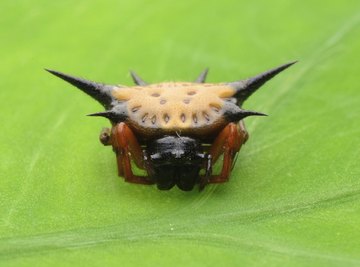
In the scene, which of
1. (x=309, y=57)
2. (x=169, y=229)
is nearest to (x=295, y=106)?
(x=309, y=57)

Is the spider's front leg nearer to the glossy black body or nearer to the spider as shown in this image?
the spider

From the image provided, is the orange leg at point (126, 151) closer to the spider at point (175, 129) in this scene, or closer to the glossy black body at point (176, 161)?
the spider at point (175, 129)

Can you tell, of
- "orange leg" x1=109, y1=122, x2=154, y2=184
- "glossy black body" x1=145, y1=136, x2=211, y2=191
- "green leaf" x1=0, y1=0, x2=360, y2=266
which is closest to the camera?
"green leaf" x1=0, y1=0, x2=360, y2=266

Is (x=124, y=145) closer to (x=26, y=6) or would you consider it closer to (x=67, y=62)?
(x=67, y=62)

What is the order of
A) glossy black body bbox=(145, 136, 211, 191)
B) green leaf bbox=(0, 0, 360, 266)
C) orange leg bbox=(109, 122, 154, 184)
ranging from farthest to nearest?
orange leg bbox=(109, 122, 154, 184), glossy black body bbox=(145, 136, 211, 191), green leaf bbox=(0, 0, 360, 266)

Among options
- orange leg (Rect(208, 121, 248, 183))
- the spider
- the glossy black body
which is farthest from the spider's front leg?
orange leg (Rect(208, 121, 248, 183))

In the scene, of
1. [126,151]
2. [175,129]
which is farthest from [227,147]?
[126,151]

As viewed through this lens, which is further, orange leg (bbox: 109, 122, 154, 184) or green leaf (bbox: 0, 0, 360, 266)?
orange leg (bbox: 109, 122, 154, 184)

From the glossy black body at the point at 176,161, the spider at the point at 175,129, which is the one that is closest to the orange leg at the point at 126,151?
the spider at the point at 175,129
